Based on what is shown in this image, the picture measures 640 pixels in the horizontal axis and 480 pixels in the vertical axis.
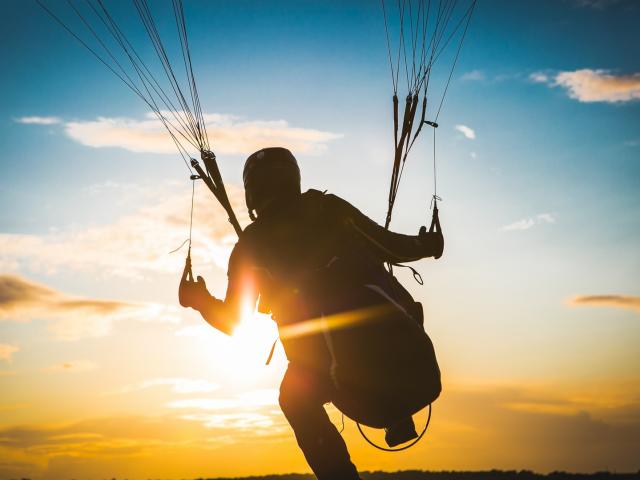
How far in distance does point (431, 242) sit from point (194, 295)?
2.02m

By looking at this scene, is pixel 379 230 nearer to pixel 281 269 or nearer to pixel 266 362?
pixel 281 269

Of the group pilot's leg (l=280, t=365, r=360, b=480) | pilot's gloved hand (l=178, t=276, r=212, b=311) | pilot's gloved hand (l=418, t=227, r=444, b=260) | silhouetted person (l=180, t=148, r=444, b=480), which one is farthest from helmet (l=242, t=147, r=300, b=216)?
pilot's leg (l=280, t=365, r=360, b=480)

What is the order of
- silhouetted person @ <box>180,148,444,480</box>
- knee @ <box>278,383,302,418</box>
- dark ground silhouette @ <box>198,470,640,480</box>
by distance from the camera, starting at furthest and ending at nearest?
dark ground silhouette @ <box>198,470,640,480</box> → knee @ <box>278,383,302,418</box> → silhouetted person @ <box>180,148,444,480</box>

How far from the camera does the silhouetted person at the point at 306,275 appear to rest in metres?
3.83

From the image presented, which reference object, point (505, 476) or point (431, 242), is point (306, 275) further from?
point (505, 476)

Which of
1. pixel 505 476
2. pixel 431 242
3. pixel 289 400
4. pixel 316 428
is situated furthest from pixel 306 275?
pixel 505 476

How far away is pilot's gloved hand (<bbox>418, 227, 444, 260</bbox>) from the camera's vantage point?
456 cm

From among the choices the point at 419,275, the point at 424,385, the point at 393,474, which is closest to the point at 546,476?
the point at 393,474

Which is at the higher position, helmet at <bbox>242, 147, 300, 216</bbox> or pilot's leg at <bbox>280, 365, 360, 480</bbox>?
helmet at <bbox>242, 147, 300, 216</bbox>

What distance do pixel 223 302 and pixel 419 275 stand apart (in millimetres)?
1714

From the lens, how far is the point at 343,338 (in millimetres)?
3604

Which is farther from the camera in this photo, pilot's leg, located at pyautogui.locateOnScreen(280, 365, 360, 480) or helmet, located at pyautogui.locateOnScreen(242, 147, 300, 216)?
helmet, located at pyautogui.locateOnScreen(242, 147, 300, 216)

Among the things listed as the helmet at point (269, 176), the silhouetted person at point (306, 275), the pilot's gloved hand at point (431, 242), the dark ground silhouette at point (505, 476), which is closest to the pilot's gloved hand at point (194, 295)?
the silhouetted person at point (306, 275)

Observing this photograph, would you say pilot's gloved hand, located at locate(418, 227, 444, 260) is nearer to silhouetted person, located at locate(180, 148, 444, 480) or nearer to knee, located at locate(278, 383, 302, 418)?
silhouetted person, located at locate(180, 148, 444, 480)
